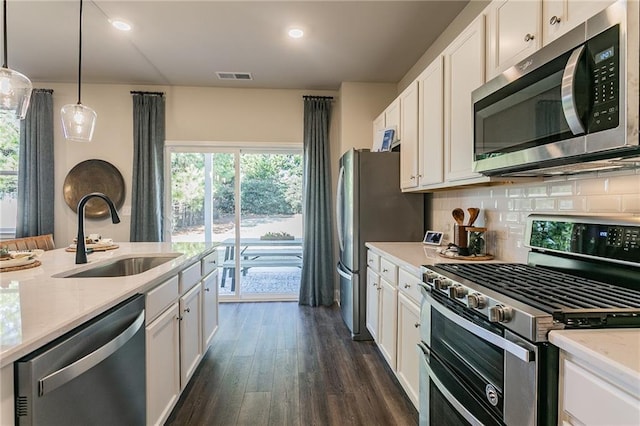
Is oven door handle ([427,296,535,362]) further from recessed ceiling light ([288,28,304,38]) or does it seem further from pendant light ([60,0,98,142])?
pendant light ([60,0,98,142])

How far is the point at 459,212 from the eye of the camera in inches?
92.2

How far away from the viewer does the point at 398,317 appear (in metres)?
2.21

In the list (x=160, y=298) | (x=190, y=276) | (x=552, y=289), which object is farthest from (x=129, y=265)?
(x=552, y=289)

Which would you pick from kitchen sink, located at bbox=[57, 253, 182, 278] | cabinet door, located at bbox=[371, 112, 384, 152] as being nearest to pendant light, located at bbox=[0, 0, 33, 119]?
kitchen sink, located at bbox=[57, 253, 182, 278]

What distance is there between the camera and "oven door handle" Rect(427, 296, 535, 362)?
92cm

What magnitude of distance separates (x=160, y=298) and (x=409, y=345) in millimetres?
1442

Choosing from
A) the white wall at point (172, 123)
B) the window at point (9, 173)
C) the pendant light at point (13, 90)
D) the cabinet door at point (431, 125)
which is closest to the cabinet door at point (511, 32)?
the cabinet door at point (431, 125)

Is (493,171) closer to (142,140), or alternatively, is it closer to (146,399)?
(146,399)

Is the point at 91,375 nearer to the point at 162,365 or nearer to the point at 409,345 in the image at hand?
the point at 162,365

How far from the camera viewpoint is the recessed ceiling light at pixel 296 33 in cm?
295

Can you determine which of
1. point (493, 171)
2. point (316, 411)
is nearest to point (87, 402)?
point (316, 411)

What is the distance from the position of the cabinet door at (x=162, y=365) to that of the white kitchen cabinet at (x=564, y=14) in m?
2.13

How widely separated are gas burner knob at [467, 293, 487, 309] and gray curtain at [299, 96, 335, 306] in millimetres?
3155

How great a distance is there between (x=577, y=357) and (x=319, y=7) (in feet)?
8.99
